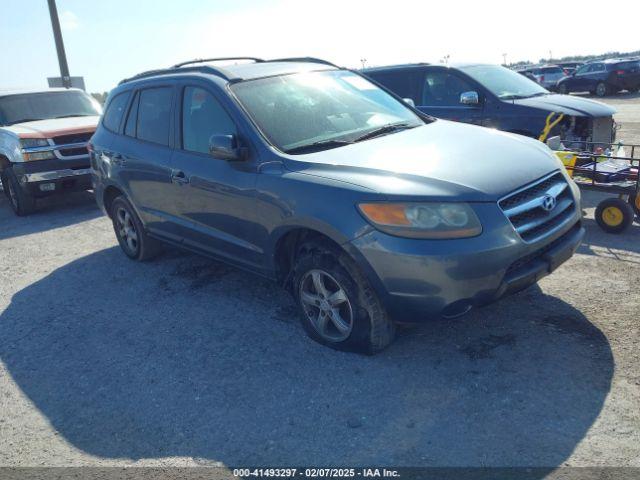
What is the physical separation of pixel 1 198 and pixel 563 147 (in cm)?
1021

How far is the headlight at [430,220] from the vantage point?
3154 mm

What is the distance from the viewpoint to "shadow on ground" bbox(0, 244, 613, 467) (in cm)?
291

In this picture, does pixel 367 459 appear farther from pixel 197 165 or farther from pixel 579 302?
pixel 197 165

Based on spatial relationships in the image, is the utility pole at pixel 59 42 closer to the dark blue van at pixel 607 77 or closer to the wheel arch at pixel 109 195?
the wheel arch at pixel 109 195

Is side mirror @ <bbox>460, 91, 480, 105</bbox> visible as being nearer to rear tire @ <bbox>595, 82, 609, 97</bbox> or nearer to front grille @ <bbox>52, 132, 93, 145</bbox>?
front grille @ <bbox>52, 132, 93, 145</bbox>

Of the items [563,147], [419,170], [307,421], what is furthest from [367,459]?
[563,147]

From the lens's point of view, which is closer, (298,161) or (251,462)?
(251,462)

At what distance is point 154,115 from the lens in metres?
5.16

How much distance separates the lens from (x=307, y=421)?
3.15 metres

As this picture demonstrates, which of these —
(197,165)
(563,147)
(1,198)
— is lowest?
(1,198)

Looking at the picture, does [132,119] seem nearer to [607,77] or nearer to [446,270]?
[446,270]

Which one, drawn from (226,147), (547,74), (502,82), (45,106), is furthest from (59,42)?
(547,74)

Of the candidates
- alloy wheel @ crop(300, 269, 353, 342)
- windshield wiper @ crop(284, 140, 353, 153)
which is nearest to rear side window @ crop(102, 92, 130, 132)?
windshield wiper @ crop(284, 140, 353, 153)

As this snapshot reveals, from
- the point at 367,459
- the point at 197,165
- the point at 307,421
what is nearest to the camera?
the point at 367,459
